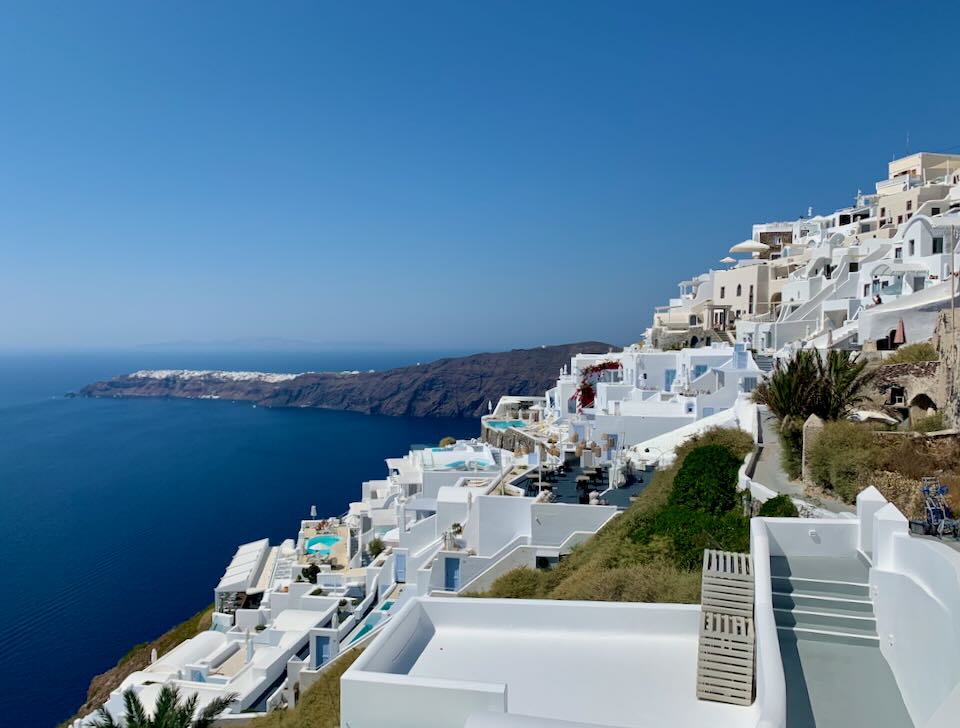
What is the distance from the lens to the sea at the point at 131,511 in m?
24.7

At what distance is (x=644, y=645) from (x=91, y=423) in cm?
9596

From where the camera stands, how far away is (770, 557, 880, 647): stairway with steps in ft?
18.1

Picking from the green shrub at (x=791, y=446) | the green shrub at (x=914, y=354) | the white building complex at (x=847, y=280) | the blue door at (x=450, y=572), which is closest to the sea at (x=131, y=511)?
the blue door at (x=450, y=572)

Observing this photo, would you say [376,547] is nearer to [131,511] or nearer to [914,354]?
[914,354]

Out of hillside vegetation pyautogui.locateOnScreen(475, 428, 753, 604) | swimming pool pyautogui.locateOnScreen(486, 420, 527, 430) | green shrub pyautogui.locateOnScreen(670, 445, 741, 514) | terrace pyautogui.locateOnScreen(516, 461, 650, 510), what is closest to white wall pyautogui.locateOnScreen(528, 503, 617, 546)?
terrace pyautogui.locateOnScreen(516, 461, 650, 510)

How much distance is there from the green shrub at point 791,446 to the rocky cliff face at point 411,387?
78.5 meters

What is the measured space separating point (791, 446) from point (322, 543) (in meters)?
18.1

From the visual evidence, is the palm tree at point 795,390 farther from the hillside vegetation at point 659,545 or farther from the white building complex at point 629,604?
the white building complex at point 629,604

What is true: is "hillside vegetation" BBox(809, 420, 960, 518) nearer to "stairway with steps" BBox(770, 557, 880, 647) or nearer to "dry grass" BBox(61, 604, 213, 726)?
Answer: "stairway with steps" BBox(770, 557, 880, 647)

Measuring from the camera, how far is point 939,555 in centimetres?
473

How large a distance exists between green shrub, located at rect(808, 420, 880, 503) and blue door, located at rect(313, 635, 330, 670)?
10694 mm

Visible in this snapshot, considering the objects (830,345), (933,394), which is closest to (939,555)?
(933,394)

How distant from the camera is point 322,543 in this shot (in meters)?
24.7

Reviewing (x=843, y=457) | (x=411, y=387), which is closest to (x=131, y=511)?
(x=843, y=457)
